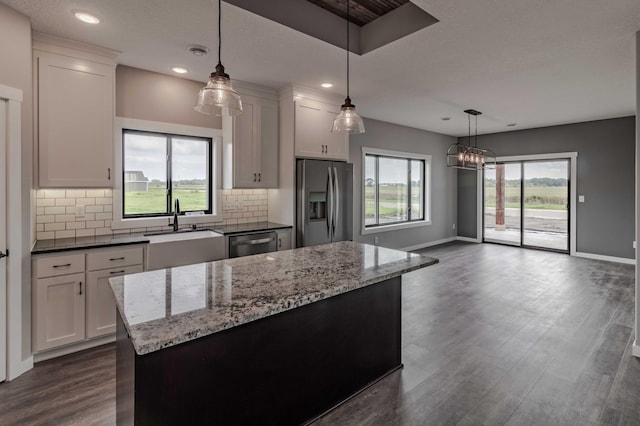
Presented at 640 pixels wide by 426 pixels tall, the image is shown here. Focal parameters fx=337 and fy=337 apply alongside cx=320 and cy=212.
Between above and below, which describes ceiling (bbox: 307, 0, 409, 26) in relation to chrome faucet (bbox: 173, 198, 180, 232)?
above

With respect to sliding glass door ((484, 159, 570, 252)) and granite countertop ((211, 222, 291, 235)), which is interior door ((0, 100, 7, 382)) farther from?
sliding glass door ((484, 159, 570, 252))

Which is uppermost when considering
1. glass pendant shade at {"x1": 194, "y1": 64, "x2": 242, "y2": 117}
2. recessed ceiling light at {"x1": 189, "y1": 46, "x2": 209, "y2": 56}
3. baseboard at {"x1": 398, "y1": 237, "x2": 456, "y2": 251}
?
recessed ceiling light at {"x1": 189, "y1": 46, "x2": 209, "y2": 56}

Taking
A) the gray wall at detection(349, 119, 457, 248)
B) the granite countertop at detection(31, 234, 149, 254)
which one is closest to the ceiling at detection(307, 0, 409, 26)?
the granite countertop at detection(31, 234, 149, 254)

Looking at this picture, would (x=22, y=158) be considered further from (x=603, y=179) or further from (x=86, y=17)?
(x=603, y=179)

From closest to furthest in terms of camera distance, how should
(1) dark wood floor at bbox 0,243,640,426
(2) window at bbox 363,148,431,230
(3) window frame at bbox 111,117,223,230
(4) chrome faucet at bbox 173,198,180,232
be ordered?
(1) dark wood floor at bbox 0,243,640,426 → (3) window frame at bbox 111,117,223,230 → (4) chrome faucet at bbox 173,198,180,232 → (2) window at bbox 363,148,431,230

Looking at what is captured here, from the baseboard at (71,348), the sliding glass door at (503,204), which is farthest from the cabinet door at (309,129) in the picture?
the sliding glass door at (503,204)

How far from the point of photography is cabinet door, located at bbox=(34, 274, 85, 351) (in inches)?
107

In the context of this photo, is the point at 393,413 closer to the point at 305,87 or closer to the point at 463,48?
the point at 463,48

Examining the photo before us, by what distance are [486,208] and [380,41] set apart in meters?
6.40

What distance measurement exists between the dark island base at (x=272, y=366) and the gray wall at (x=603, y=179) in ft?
20.1

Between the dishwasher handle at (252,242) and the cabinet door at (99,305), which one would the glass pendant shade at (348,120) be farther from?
the cabinet door at (99,305)

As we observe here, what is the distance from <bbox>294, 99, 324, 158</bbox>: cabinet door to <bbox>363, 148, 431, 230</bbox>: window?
1946 mm

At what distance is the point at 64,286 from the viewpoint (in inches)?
111

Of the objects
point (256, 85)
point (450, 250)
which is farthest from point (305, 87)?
point (450, 250)
